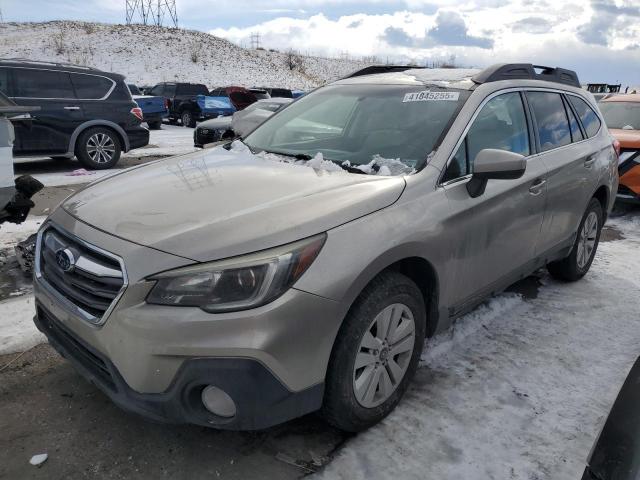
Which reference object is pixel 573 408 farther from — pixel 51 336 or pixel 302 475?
pixel 51 336

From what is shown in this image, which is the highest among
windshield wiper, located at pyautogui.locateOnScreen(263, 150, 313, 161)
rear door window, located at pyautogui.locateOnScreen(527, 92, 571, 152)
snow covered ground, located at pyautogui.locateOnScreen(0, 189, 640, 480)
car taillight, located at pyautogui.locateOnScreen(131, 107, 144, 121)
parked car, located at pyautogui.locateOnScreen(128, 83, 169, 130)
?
rear door window, located at pyautogui.locateOnScreen(527, 92, 571, 152)

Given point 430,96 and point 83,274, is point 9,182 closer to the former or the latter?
point 83,274

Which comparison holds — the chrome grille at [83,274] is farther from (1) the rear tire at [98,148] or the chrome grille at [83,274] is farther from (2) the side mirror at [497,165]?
(1) the rear tire at [98,148]

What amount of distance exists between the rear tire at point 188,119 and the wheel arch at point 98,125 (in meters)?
10.8

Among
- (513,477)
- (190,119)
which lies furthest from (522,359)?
(190,119)

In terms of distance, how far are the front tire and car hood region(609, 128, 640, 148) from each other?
20.8 ft

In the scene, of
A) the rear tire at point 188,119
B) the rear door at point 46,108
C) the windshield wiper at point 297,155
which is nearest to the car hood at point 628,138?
the windshield wiper at point 297,155

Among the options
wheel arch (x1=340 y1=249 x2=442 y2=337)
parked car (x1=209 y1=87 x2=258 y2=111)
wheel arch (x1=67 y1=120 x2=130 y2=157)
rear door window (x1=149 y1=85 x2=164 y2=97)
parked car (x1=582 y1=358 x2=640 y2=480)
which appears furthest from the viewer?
rear door window (x1=149 y1=85 x2=164 y2=97)

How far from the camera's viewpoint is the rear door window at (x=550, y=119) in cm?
378

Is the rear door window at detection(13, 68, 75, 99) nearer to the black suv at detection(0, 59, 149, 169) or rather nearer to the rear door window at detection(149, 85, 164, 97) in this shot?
the black suv at detection(0, 59, 149, 169)

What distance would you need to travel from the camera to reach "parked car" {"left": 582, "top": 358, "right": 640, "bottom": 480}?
156 cm

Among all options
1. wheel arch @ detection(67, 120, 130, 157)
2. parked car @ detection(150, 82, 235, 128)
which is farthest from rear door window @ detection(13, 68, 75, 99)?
parked car @ detection(150, 82, 235, 128)

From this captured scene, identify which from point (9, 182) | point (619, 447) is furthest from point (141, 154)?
point (619, 447)

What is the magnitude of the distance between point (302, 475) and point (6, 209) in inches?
129
